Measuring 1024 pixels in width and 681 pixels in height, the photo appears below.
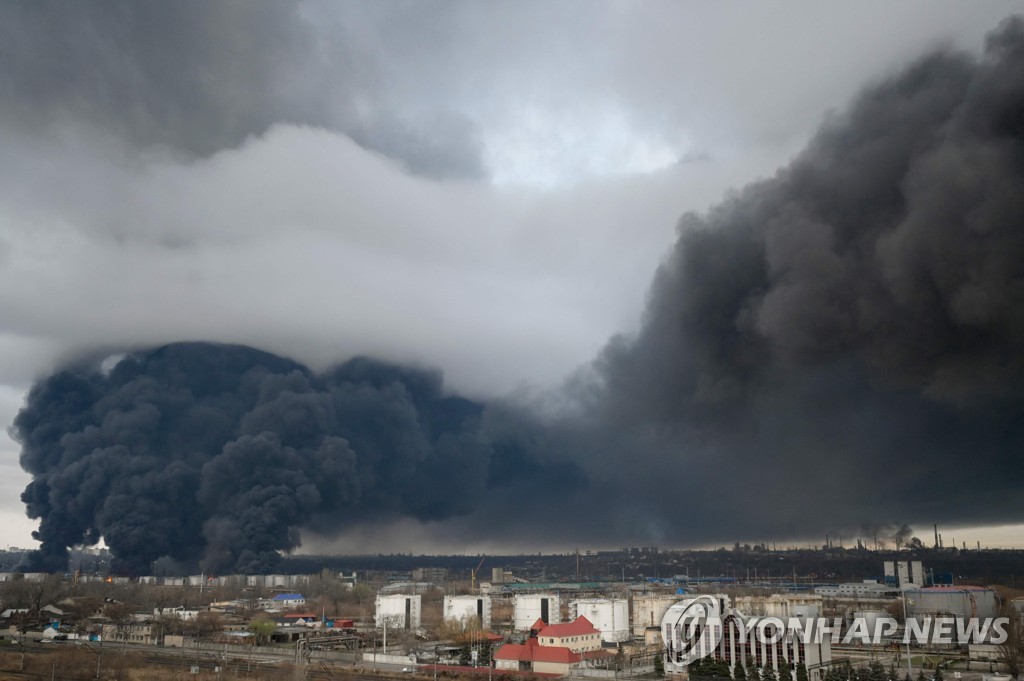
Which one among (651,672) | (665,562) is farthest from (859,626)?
(665,562)

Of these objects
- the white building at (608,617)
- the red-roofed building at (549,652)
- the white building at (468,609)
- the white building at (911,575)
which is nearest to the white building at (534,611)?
the white building at (468,609)

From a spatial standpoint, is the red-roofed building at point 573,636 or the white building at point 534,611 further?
the white building at point 534,611

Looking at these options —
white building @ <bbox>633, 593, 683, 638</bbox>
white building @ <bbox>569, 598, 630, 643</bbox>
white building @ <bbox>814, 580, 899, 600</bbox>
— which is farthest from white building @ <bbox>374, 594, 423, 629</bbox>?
white building @ <bbox>814, 580, 899, 600</bbox>

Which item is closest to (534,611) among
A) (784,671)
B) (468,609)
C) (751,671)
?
(468,609)

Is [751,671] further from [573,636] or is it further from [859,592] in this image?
[859,592]

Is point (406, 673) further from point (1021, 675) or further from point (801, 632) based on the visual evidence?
point (1021, 675)

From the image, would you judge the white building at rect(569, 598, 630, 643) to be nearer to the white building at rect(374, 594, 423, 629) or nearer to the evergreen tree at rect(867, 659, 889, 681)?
the white building at rect(374, 594, 423, 629)

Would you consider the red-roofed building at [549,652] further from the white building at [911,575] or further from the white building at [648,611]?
the white building at [911,575]
